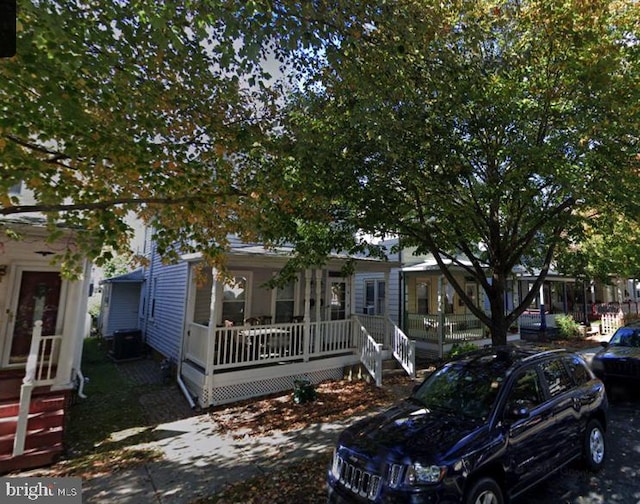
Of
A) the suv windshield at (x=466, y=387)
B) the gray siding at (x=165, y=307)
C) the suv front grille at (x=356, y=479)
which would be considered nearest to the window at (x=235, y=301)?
the gray siding at (x=165, y=307)

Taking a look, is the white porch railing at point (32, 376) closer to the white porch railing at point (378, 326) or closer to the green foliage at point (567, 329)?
the white porch railing at point (378, 326)

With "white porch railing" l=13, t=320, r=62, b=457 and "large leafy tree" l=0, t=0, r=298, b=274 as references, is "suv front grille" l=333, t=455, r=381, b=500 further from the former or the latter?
"white porch railing" l=13, t=320, r=62, b=457

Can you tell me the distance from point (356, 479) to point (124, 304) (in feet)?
56.1

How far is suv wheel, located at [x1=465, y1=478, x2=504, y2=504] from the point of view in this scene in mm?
3376

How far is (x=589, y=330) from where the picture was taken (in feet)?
65.9

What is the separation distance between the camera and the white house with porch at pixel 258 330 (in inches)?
351

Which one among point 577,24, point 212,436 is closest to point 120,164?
point 212,436

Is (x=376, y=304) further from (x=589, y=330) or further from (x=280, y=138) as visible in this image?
(x=589, y=330)

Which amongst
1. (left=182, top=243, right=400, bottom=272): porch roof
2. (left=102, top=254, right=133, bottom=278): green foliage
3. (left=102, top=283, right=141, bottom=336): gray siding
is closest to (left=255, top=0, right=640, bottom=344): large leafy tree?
(left=182, top=243, right=400, bottom=272): porch roof

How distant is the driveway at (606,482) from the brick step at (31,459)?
7002 millimetres

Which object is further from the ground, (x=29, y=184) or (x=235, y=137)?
(x=235, y=137)

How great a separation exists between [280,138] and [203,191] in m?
1.97

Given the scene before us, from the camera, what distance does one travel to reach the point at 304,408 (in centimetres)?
822

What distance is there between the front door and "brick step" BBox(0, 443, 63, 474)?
3222 millimetres
